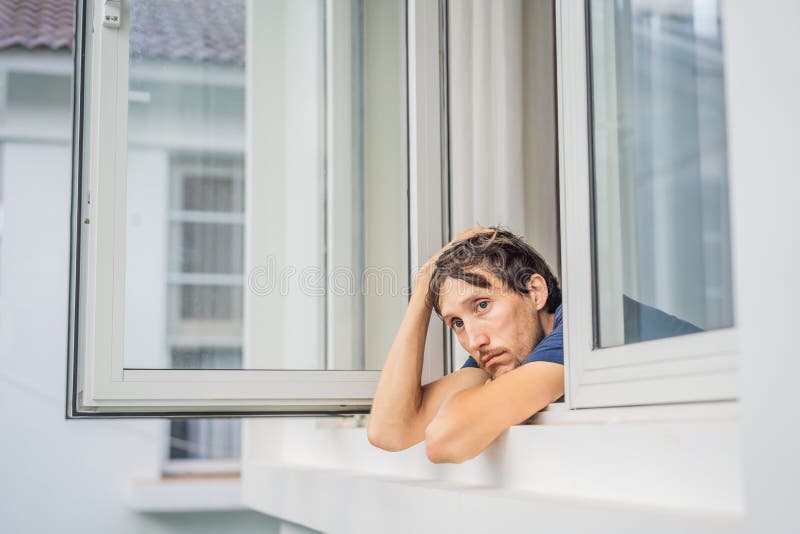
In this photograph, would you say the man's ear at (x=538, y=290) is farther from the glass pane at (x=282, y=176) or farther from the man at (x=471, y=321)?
the glass pane at (x=282, y=176)

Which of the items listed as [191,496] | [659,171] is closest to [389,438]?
[659,171]

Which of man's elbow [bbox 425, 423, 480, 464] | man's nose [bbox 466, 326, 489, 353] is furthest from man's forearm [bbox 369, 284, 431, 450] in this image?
man's elbow [bbox 425, 423, 480, 464]

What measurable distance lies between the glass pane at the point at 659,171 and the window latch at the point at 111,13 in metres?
0.89

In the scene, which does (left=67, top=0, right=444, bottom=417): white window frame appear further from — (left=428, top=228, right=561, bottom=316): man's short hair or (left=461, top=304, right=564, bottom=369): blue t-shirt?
(left=461, top=304, right=564, bottom=369): blue t-shirt

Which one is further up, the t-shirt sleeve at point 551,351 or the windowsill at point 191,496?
the t-shirt sleeve at point 551,351

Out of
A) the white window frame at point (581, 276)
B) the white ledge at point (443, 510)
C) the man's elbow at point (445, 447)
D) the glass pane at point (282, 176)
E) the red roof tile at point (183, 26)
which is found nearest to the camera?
the white ledge at point (443, 510)

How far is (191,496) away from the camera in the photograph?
181 inches

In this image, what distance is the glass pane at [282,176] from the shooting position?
2039 millimetres

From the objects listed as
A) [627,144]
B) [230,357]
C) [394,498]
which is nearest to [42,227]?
[230,357]

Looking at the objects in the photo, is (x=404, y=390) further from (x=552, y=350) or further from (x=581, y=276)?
(x=581, y=276)

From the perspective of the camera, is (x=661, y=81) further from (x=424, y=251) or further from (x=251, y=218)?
(x=251, y=218)

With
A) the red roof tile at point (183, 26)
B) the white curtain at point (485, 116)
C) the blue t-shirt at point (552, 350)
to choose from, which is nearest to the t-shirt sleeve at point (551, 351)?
the blue t-shirt at point (552, 350)

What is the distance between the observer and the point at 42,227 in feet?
16.2

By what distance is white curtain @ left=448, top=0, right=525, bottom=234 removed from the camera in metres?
1.96
